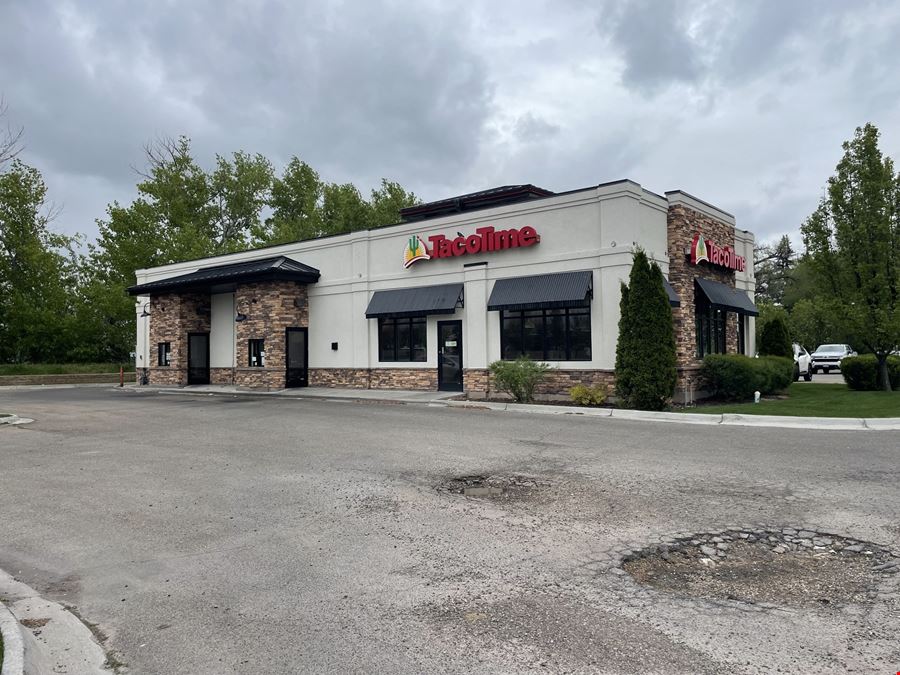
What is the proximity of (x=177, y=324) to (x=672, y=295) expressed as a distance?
71.8 ft

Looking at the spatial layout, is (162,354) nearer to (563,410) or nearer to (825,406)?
(563,410)

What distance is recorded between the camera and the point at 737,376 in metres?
18.4

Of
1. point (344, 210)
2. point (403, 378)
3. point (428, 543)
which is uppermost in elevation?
point (344, 210)

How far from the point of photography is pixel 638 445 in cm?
1075

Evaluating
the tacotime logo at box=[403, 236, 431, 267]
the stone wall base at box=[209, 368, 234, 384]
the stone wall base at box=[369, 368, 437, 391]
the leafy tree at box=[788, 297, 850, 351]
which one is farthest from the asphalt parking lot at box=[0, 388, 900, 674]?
the leafy tree at box=[788, 297, 850, 351]

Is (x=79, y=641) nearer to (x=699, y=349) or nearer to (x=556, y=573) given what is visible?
(x=556, y=573)

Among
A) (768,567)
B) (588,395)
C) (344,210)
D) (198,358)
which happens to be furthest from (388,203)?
(768,567)

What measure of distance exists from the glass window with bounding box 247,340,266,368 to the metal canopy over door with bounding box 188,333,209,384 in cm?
508

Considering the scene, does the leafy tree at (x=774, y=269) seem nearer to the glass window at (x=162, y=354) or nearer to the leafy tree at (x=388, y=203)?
the leafy tree at (x=388, y=203)

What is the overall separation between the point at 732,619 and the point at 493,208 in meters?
17.7

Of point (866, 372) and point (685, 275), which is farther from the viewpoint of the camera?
point (866, 372)

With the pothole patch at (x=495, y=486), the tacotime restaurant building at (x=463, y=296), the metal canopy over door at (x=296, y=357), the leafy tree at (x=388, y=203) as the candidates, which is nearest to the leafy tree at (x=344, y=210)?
the leafy tree at (x=388, y=203)

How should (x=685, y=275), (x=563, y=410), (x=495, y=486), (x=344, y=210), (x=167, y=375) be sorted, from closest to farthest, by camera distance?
(x=495, y=486)
(x=563, y=410)
(x=685, y=275)
(x=167, y=375)
(x=344, y=210)

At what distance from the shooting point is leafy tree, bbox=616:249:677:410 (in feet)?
53.0
